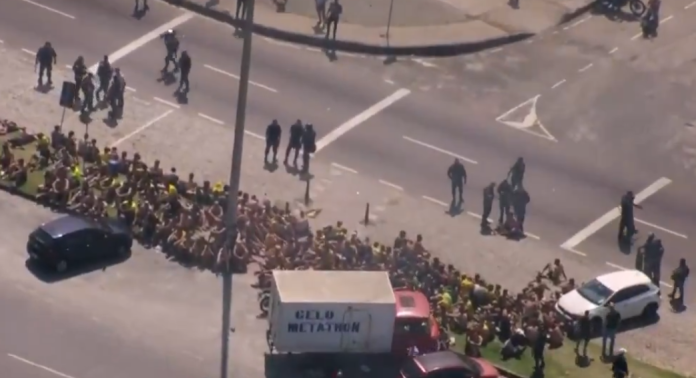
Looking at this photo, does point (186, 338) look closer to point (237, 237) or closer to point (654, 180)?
point (237, 237)

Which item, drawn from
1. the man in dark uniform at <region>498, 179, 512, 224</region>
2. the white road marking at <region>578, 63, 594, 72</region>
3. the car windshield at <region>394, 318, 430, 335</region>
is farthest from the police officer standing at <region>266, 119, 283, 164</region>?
the white road marking at <region>578, 63, 594, 72</region>

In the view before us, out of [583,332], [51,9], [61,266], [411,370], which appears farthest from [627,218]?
[51,9]

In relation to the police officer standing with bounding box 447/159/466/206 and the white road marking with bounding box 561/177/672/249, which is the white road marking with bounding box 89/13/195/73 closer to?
the police officer standing with bounding box 447/159/466/206

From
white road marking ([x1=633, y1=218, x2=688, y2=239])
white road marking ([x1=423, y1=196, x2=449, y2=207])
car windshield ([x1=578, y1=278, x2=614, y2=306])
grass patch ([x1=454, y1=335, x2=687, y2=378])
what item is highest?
car windshield ([x1=578, y1=278, x2=614, y2=306])

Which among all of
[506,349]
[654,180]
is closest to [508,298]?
[506,349]

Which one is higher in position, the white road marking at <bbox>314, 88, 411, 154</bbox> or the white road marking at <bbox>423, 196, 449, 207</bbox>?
the white road marking at <bbox>314, 88, 411, 154</bbox>
